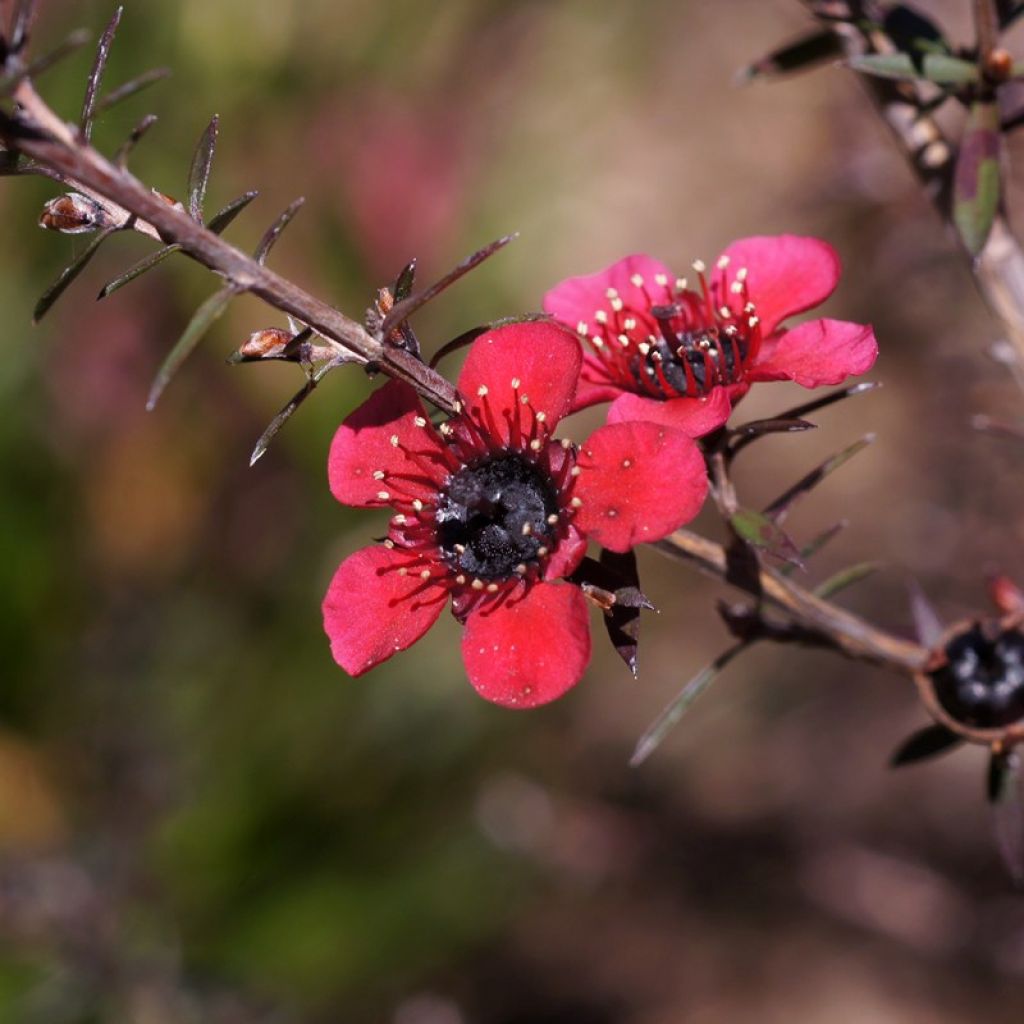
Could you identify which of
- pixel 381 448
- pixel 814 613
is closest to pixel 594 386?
pixel 381 448

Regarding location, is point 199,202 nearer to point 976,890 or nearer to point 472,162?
point 976,890

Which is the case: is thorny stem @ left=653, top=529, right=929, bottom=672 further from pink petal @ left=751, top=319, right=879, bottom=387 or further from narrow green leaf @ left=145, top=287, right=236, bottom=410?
narrow green leaf @ left=145, top=287, right=236, bottom=410

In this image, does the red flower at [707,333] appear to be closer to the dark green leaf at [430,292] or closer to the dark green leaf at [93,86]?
the dark green leaf at [430,292]

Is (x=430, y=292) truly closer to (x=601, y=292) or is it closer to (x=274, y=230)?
(x=274, y=230)

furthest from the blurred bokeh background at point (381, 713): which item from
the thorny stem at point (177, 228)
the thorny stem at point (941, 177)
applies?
the thorny stem at point (177, 228)

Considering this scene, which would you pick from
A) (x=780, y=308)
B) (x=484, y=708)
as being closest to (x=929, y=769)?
(x=484, y=708)
